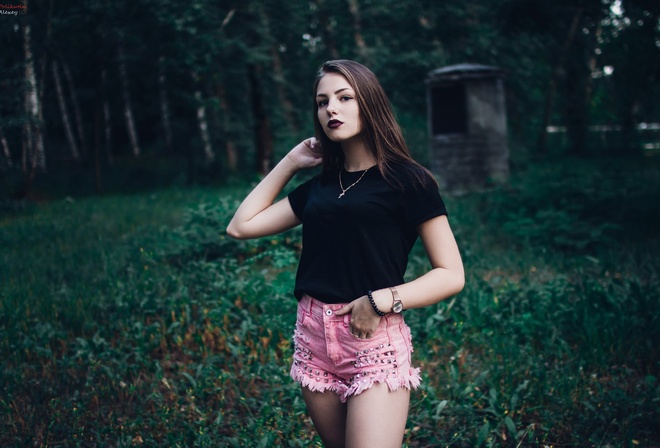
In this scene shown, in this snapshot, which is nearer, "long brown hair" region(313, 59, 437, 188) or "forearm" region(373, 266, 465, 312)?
"forearm" region(373, 266, 465, 312)

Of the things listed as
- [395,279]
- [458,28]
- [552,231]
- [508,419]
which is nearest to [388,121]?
[395,279]

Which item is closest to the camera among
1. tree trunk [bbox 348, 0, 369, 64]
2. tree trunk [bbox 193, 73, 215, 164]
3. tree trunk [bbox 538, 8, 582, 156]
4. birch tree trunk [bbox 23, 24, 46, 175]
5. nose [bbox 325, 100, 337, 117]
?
nose [bbox 325, 100, 337, 117]

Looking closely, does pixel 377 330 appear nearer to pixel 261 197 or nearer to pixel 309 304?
pixel 309 304

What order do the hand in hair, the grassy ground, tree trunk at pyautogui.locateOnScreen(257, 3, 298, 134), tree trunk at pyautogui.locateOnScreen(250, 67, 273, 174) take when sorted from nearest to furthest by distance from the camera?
the hand in hair
the grassy ground
tree trunk at pyautogui.locateOnScreen(250, 67, 273, 174)
tree trunk at pyautogui.locateOnScreen(257, 3, 298, 134)

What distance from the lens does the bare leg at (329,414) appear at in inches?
89.5

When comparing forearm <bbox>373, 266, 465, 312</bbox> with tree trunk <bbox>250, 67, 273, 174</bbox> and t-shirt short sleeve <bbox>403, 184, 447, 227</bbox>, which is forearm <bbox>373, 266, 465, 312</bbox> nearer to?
t-shirt short sleeve <bbox>403, 184, 447, 227</bbox>

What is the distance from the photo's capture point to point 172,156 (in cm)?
2870

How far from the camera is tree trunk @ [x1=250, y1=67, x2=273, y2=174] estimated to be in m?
19.4

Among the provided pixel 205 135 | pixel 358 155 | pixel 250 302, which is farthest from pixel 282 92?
pixel 358 155

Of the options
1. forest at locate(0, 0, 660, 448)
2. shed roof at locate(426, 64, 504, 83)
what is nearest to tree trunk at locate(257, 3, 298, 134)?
forest at locate(0, 0, 660, 448)

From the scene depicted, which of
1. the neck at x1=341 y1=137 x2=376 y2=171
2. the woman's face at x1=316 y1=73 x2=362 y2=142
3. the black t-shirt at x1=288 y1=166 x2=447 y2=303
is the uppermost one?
the woman's face at x1=316 y1=73 x2=362 y2=142

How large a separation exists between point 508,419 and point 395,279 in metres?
1.75

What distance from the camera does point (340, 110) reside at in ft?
7.40

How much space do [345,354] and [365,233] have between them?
1.46 ft
